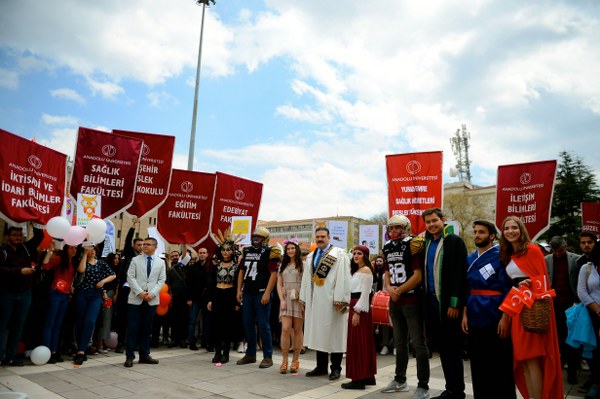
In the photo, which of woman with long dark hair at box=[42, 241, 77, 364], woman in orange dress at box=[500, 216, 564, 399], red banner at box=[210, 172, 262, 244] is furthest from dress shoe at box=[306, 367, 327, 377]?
red banner at box=[210, 172, 262, 244]

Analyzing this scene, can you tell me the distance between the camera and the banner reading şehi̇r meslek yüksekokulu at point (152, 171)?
29.9ft

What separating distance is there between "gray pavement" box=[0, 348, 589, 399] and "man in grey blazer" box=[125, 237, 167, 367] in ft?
1.26

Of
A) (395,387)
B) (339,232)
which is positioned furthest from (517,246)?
(339,232)

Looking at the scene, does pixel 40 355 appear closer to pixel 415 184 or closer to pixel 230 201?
pixel 230 201

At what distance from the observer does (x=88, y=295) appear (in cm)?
683

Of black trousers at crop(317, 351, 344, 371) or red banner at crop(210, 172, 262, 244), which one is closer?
black trousers at crop(317, 351, 344, 371)

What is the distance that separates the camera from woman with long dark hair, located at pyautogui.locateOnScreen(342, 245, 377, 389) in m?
5.25

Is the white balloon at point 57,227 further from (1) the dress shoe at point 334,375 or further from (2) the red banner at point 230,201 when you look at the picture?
(1) the dress shoe at point 334,375

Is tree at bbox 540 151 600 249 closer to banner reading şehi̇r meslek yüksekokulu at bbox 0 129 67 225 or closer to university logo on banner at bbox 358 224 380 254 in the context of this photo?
university logo on banner at bbox 358 224 380 254

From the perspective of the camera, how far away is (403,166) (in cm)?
949

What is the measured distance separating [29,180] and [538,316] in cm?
706

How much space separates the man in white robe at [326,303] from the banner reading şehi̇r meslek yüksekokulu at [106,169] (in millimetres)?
4333

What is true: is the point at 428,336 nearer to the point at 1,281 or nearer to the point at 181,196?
the point at 1,281

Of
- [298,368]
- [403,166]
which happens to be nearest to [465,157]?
[403,166]
